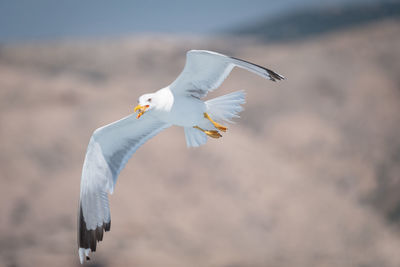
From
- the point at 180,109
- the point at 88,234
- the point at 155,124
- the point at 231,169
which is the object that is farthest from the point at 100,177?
the point at 231,169

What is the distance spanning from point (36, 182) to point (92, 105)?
122 inches

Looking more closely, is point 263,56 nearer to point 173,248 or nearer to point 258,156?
point 258,156

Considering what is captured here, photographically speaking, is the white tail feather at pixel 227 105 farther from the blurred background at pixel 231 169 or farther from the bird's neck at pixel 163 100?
the blurred background at pixel 231 169

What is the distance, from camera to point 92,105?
1296cm

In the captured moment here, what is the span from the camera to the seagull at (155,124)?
4543 mm

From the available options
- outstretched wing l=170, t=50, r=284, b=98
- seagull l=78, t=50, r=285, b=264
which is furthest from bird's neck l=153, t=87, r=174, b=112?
outstretched wing l=170, t=50, r=284, b=98

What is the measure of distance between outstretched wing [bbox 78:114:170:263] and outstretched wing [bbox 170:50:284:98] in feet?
2.48

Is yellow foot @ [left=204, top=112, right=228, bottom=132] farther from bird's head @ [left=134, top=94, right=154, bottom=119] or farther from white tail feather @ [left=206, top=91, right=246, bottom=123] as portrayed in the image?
bird's head @ [left=134, top=94, right=154, bottom=119]

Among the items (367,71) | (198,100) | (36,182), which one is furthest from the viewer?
(367,71)

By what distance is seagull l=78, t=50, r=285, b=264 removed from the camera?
14.9 feet

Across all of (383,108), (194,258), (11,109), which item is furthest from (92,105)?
(383,108)

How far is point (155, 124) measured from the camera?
17.9 feet

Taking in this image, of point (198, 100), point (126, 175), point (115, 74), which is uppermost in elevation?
point (115, 74)

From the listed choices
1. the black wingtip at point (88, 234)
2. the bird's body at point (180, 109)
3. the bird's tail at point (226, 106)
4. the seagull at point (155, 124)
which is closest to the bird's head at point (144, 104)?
the seagull at point (155, 124)
